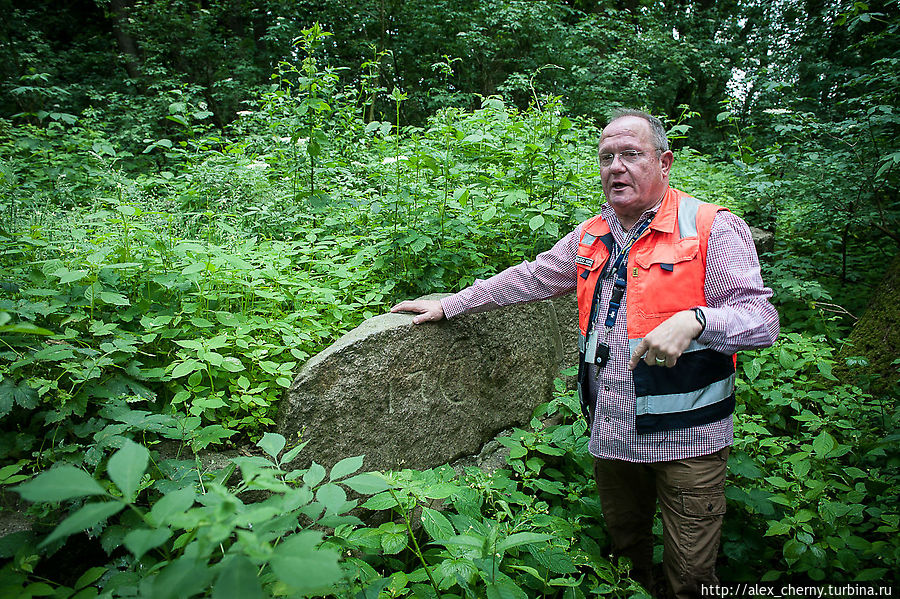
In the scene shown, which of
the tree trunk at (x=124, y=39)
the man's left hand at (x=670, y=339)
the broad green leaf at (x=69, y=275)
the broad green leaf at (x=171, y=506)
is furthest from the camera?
the tree trunk at (x=124, y=39)

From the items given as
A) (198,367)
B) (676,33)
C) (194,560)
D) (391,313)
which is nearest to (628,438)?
(391,313)

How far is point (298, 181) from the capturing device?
424 centimetres

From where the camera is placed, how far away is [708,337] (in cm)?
174

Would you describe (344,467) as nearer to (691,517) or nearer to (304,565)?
(304,565)

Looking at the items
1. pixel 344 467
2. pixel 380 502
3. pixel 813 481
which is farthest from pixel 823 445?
pixel 344 467

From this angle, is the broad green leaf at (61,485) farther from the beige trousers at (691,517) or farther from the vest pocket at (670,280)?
the beige trousers at (691,517)

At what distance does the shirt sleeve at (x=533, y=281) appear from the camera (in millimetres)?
2457

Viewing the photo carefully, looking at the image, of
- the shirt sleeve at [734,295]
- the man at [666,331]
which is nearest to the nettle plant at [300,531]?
the man at [666,331]

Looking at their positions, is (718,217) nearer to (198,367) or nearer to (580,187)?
(580,187)

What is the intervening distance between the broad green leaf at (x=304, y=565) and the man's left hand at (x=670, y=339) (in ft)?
4.02

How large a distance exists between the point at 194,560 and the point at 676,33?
15505 mm

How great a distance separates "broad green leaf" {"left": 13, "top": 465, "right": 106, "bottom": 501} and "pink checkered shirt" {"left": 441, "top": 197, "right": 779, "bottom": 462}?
1.78 meters

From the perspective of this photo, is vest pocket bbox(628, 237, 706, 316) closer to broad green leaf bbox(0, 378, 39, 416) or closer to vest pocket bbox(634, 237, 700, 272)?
vest pocket bbox(634, 237, 700, 272)

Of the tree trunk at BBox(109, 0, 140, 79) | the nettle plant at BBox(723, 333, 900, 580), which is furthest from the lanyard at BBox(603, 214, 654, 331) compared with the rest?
the tree trunk at BBox(109, 0, 140, 79)
